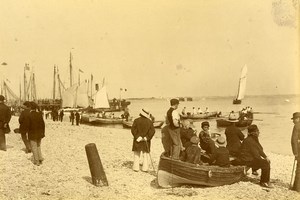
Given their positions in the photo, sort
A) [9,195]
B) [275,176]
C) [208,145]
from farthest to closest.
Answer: [275,176], [208,145], [9,195]

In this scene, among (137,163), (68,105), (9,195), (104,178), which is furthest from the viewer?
(68,105)

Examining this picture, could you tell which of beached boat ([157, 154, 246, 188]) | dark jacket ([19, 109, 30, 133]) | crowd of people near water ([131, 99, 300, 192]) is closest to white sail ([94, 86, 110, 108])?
dark jacket ([19, 109, 30, 133])

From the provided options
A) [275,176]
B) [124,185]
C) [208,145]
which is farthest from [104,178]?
[275,176]

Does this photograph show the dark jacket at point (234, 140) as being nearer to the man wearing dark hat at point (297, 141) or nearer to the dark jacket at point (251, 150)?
the dark jacket at point (251, 150)

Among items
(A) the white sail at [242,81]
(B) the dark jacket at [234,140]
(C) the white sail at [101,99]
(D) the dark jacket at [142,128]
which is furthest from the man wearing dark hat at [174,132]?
(C) the white sail at [101,99]

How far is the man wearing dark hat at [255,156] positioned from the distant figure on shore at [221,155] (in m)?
0.40

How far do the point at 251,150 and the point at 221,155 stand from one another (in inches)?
22.3

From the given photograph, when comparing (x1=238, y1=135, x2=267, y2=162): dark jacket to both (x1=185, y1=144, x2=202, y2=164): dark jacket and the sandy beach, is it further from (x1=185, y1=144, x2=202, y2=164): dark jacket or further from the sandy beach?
(x1=185, y1=144, x2=202, y2=164): dark jacket

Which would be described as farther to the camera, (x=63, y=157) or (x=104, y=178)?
(x=63, y=157)

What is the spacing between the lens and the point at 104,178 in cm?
775

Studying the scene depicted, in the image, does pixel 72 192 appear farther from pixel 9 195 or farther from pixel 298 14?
pixel 298 14

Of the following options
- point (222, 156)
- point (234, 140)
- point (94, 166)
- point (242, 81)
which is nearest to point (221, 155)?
point (222, 156)

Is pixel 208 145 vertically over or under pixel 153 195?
over

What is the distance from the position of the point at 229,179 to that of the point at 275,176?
2.21 metres
